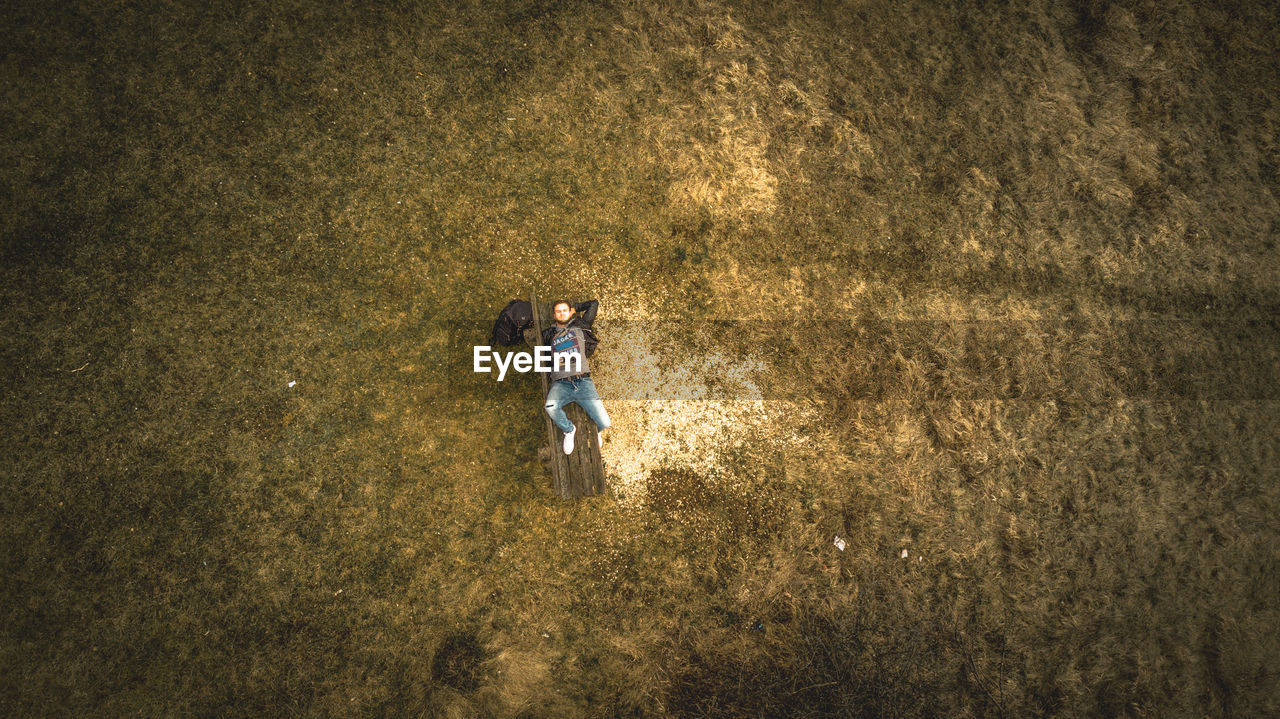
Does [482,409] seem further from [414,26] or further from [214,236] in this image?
[414,26]

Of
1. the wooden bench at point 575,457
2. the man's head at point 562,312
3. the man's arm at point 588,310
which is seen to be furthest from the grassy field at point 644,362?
the man's head at point 562,312

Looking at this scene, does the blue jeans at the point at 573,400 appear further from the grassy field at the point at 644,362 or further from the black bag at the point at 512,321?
the black bag at the point at 512,321

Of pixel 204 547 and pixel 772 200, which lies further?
pixel 772 200

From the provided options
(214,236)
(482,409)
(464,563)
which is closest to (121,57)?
(214,236)

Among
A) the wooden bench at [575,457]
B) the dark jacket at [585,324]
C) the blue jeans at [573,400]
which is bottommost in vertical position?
the wooden bench at [575,457]

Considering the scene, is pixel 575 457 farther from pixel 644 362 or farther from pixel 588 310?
pixel 588 310

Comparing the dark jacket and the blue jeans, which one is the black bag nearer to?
the dark jacket

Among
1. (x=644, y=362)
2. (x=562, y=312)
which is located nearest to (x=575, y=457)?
(x=644, y=362)
